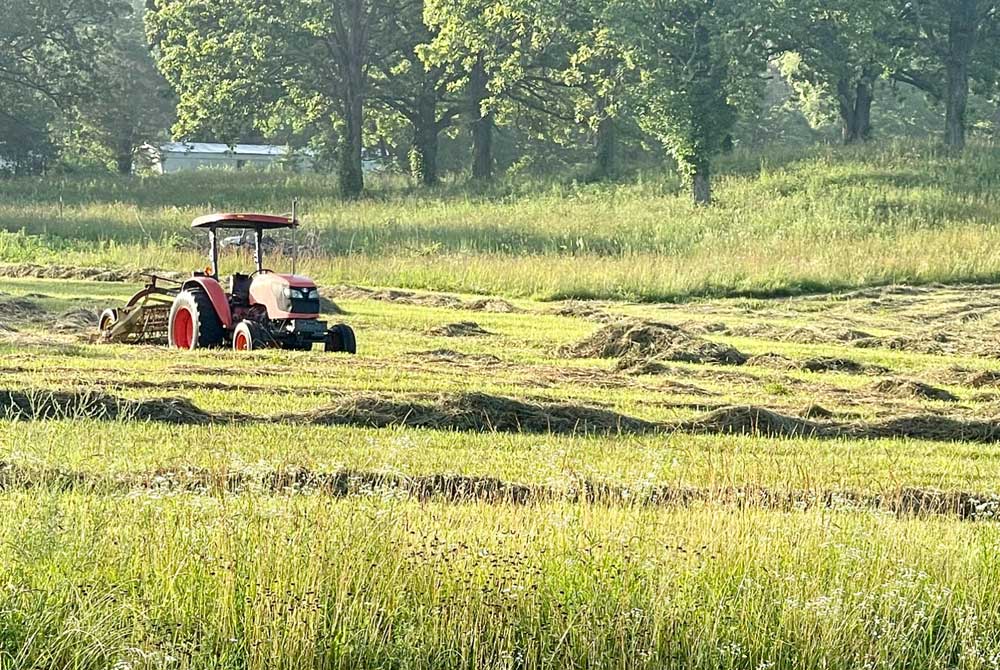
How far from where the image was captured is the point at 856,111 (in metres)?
69.7

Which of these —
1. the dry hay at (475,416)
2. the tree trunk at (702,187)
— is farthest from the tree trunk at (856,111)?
the dry hay at (475,416)

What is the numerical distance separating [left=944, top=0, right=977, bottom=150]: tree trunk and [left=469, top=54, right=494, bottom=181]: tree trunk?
20122mm

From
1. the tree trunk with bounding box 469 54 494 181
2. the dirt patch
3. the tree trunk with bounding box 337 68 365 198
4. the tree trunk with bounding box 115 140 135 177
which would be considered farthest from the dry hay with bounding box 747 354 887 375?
the tree trunk with bounding box 115 140 135 177

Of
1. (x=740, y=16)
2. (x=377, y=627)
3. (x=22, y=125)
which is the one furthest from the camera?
(x=22, y=125)

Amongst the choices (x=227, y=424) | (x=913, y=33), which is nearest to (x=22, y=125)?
(x=913, y=33)

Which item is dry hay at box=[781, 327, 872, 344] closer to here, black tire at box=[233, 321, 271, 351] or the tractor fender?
black tire at box=[233, 321, 271, 351]

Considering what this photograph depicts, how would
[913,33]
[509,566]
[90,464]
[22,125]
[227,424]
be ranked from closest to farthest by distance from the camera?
[509,566] < [90,464] < [227,424] < [913,33] < [22,125]

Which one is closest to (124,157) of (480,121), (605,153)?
(480,121)

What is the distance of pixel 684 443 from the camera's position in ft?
44.6

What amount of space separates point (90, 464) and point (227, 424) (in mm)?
2765

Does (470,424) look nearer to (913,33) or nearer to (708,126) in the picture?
(708,126)

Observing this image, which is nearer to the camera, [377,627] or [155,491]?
[377,627]

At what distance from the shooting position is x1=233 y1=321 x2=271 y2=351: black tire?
20.0 meters

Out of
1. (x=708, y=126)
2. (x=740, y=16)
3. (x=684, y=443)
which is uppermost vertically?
(x=740, y=16)
